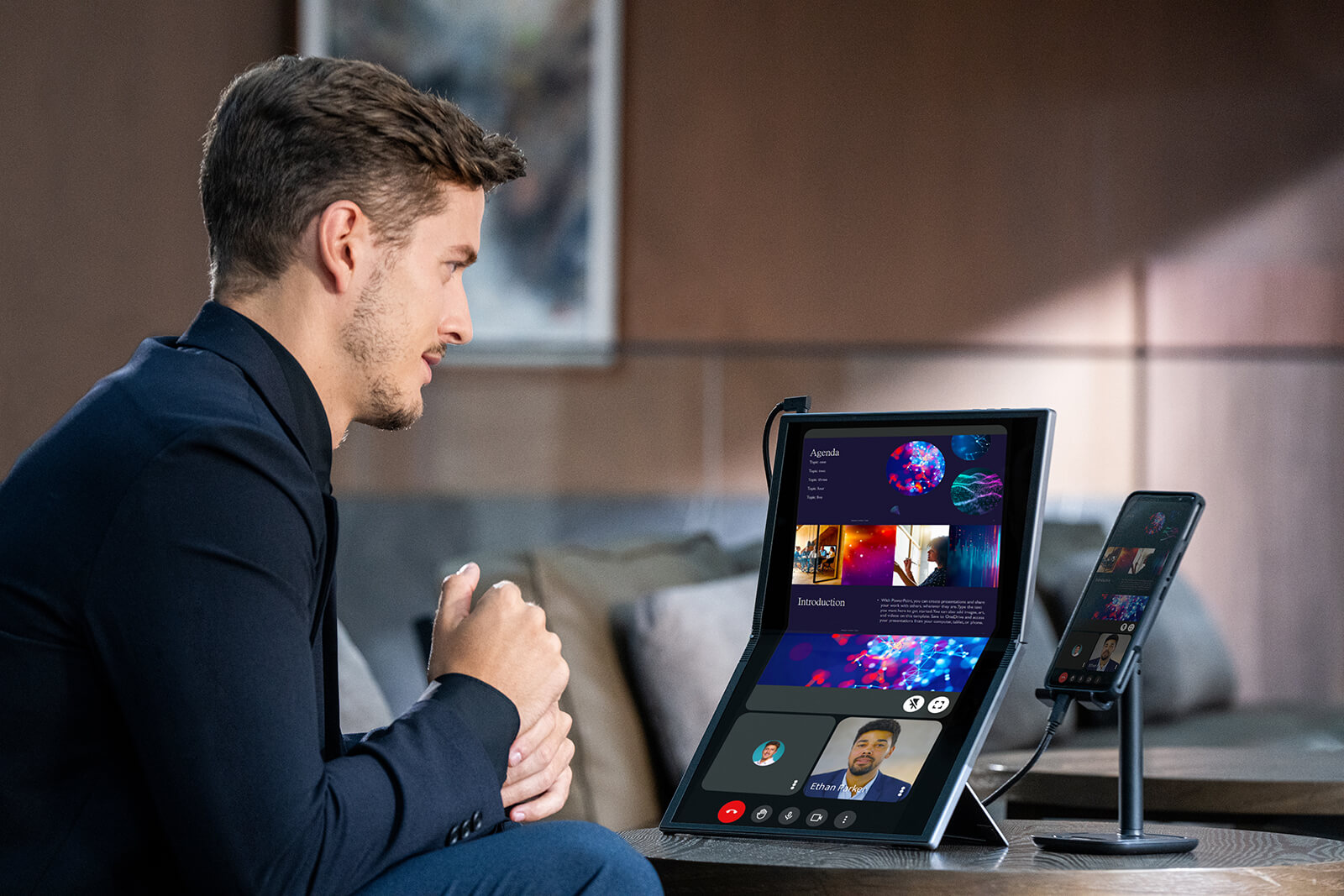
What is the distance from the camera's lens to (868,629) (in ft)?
3.99

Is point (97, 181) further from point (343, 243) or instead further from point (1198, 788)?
point (1198, 788)

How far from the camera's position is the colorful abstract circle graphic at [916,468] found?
48.1 inches

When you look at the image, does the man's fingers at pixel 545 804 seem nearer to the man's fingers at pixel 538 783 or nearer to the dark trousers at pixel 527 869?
the man's fingers at pixel 538 783

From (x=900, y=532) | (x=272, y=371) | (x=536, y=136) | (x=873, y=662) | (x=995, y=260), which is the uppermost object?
→ (x=536, y=136)

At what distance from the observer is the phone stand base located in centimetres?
114

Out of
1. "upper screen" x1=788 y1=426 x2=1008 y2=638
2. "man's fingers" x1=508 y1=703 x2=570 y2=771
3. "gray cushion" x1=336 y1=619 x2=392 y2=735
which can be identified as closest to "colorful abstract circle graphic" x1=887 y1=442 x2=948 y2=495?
"upper screen" x1=788 y1=426 x2=1008 y2=638

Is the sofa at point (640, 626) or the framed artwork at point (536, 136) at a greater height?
the framed artwork at point (536, 136)

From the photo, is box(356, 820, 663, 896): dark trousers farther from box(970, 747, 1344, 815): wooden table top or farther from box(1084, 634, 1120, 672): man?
box(970, 747, 1344, 815): wooden table top

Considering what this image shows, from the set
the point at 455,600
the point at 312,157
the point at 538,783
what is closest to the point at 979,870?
the point at 538,783

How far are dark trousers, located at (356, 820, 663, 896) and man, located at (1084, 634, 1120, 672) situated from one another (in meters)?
0.43

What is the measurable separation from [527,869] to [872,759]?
334mm

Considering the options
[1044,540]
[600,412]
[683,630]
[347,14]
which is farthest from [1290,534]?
[347,14]

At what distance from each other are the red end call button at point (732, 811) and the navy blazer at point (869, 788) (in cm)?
5

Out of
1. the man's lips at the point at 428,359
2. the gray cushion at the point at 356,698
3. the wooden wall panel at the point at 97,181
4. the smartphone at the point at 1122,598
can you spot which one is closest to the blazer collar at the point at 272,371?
the man's lips at the point at 428,359
